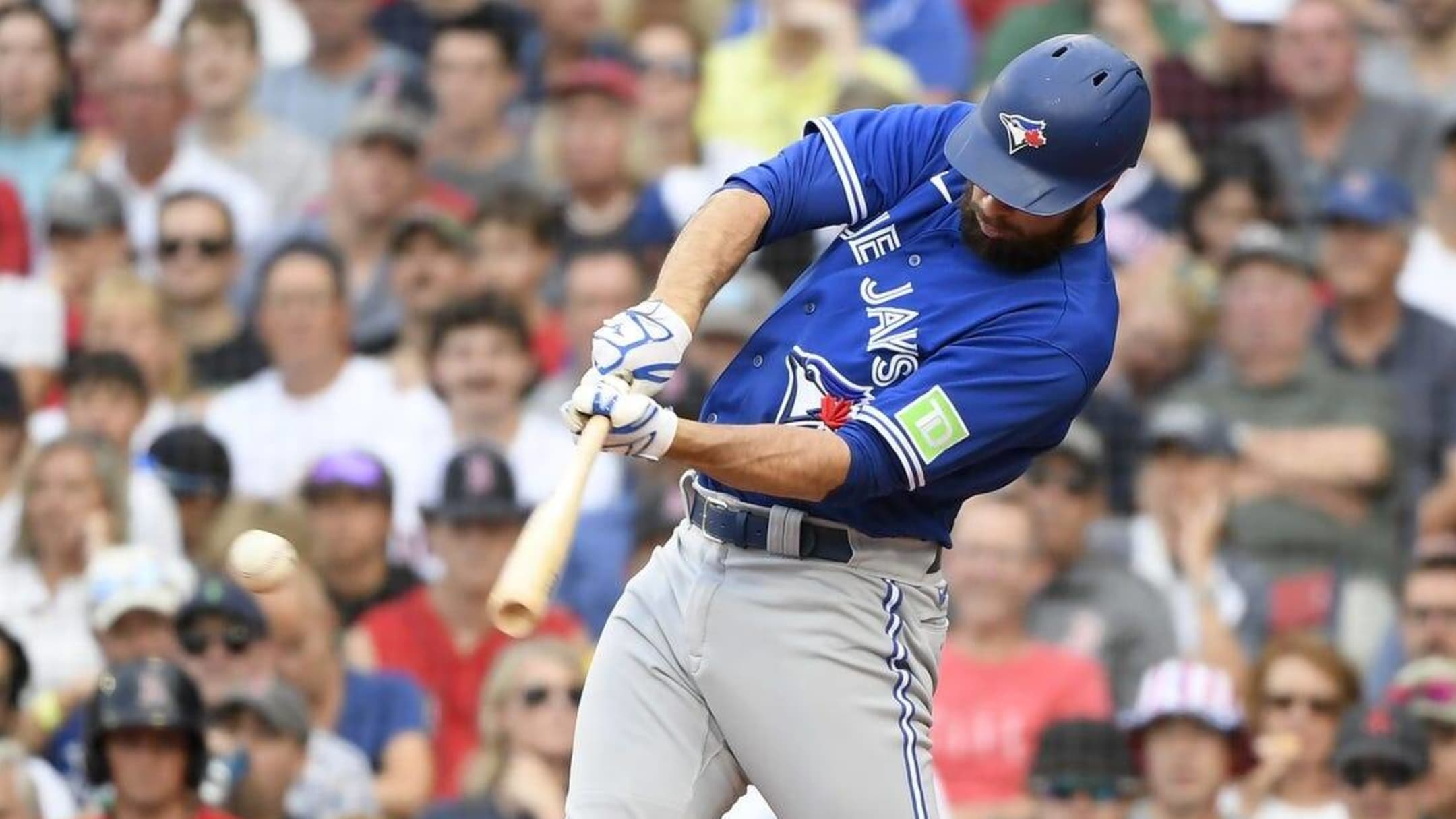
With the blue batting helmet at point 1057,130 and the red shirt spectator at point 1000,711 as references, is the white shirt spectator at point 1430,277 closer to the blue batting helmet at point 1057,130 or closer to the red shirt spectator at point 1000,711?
the red shirt spectator at point 1000,711

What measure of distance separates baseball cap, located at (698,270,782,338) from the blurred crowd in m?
0.02

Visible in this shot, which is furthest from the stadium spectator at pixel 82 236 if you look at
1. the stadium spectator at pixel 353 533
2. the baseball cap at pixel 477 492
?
the baseball cap at pixel 477 492

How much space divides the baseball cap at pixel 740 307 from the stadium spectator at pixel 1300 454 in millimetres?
1324

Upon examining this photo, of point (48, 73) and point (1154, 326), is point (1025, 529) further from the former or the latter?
point (48, 73)

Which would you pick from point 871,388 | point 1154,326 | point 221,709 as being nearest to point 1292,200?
Answer: point 1154,326

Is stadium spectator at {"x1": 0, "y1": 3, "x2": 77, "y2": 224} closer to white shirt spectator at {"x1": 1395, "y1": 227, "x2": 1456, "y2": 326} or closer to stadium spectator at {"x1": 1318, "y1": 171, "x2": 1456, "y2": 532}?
stadium spectator at {"x1": 1318, "y1": 171, "x2": 1456, "y2": 532}

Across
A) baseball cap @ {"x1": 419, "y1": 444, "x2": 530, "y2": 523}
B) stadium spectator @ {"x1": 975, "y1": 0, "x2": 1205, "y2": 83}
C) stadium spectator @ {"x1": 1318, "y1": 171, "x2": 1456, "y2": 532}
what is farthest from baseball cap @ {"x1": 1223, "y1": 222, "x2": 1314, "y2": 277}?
baseball cap @ {"x1": 419, "y1": 444, "x2": 530, "y2": 523}

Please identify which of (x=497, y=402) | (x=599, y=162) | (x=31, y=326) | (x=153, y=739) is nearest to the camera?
(x=153, y=739)

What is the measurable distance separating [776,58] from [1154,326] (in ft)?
5.59

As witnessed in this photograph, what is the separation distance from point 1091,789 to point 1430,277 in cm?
251

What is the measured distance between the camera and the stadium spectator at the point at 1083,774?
621 centimetres

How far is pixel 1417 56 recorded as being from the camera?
8500mm

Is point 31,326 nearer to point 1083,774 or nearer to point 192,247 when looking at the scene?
point 192,247

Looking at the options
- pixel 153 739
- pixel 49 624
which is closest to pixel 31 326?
pixel 49 624
